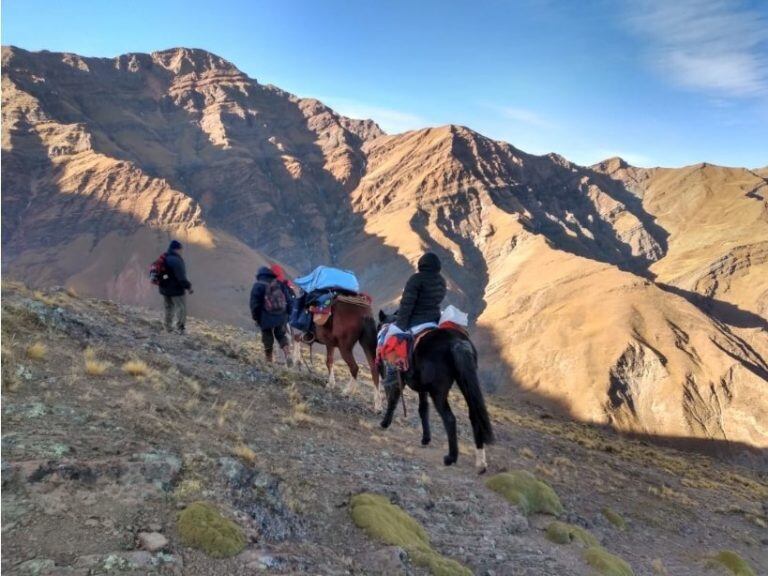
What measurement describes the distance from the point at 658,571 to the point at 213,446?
30.5 feet

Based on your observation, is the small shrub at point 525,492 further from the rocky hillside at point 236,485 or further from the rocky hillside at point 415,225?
the rocky hillside at point 415,225

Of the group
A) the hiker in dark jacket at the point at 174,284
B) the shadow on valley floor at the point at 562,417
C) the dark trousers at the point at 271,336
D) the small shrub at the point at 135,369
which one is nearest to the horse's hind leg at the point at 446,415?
the small shrub at the point at 135,369

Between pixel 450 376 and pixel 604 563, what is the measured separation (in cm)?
375

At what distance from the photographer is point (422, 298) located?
9375 mm

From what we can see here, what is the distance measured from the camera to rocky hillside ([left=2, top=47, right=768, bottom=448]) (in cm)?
6103

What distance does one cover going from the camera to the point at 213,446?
22.0 feet

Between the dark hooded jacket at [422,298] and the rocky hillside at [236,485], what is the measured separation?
256 cm

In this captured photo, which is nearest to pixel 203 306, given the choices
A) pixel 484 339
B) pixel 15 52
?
pixel 484 339

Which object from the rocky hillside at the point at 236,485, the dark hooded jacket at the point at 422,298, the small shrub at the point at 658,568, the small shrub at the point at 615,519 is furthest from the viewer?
the small shrub at the point at 615,519

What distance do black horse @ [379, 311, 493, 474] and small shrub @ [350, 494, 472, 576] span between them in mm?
2040

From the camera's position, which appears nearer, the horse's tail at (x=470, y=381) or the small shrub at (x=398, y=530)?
the small shrub at (x=398, y=530)

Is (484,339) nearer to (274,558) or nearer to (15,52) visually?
(274,558)

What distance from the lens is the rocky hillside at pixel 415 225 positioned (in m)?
61.0

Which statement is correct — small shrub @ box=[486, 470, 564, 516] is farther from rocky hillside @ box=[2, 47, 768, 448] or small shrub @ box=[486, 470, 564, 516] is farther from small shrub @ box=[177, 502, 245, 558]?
rocky hillside @ box=[2, 47, 768, 448]
